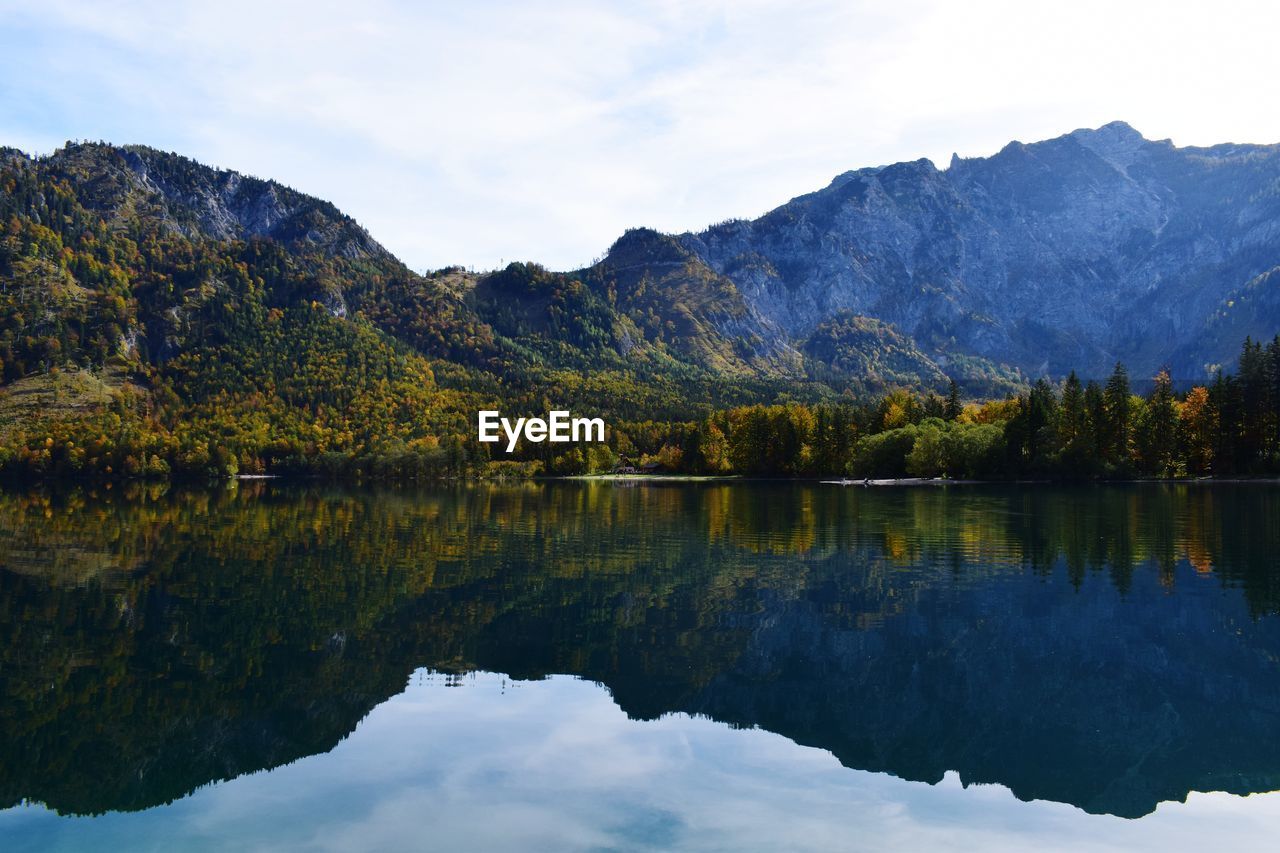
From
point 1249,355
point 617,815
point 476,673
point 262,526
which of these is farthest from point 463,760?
point 1249,355

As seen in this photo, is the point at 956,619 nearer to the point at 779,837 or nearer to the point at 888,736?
the point at 888,736

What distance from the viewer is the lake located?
20781 millimetres

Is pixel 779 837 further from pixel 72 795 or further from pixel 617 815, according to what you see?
pixel 72 795

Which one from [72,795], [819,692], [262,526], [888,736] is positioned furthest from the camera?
[262,526]

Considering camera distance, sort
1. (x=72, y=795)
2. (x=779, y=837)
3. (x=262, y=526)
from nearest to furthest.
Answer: (x=779, y=837) → (x=72, y=795) → (x=262, y=526)

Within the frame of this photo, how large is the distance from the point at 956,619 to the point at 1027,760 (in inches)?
650

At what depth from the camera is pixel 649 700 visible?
30031 millimetres

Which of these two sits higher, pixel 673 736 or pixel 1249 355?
pixel 1249 355

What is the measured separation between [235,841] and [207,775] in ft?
16.0

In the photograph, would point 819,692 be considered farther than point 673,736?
Yes

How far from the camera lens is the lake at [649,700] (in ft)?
68.2

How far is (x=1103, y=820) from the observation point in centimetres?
2064

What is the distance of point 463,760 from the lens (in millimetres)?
24484

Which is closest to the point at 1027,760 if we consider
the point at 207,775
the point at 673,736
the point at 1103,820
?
the point at 1103,820
